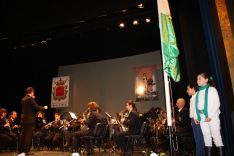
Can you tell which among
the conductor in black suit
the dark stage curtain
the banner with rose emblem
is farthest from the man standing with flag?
the banner with rose emblem

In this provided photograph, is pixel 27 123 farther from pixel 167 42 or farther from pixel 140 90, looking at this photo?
pixel 140 90

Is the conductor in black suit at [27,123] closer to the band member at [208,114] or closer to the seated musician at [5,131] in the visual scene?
the seated musician at [5,131]

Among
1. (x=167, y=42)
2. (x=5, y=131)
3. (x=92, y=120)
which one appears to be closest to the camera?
(x=167, y=42)

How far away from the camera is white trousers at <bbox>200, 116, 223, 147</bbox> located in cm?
371

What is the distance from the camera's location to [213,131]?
3738mm

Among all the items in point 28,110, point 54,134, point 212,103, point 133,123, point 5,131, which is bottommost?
point 54,134

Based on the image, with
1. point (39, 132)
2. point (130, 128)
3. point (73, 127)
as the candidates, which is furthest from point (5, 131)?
point (130, 128)

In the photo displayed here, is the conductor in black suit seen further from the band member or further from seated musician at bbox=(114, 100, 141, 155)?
the band member

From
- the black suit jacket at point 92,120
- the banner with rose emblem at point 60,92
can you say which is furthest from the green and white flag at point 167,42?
the banner with rose emblem at point 60,92

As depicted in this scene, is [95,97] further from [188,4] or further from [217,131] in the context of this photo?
[217,131]

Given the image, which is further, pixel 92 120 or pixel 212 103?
pixel 92 120

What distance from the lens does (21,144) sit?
5.44 meters

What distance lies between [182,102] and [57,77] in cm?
709

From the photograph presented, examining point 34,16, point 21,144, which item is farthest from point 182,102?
point 34,16
